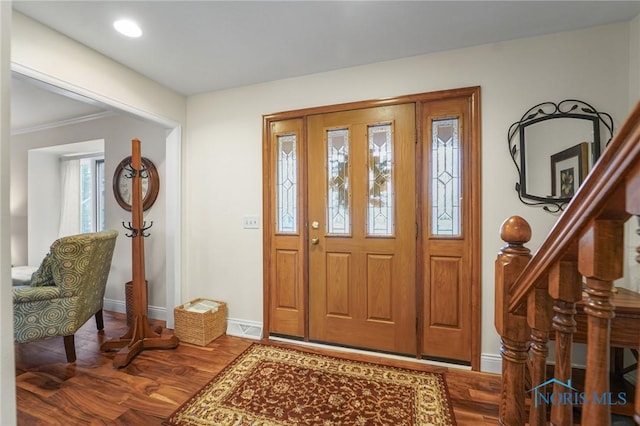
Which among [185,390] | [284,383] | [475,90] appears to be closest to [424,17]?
[475,90]

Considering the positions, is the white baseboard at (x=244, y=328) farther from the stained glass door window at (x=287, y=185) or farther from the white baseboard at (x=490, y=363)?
the white baseboard at (x=490, y=363)

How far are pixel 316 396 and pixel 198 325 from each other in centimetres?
127

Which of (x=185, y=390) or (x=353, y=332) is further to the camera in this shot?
(x=353, y=332)

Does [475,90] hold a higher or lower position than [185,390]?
higher

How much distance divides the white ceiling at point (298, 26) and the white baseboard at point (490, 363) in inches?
90.9

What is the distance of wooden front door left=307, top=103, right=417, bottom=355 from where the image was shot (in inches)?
85.0

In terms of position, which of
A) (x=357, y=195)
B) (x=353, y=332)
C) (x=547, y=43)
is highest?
(x=547, y=43)

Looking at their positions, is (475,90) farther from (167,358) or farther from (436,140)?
(167,358)

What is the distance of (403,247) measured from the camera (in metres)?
2.17

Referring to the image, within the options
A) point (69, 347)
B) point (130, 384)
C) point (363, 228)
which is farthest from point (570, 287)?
point (69, 347)

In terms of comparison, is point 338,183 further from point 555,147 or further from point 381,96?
point 555,147

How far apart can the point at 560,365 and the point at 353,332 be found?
70.6 inches

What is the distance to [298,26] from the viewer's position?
1.79 meters

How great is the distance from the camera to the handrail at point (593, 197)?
43 centimetres
